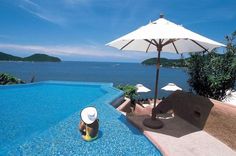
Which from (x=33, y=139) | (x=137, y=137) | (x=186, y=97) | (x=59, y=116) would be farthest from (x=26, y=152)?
(x=186, y=97)

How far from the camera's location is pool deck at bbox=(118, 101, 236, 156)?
5306mm

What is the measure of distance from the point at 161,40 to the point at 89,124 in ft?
11.4

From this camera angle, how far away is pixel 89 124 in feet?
19.6

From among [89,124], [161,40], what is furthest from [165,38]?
[89,124]

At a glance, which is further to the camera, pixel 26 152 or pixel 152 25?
pixel 152 25

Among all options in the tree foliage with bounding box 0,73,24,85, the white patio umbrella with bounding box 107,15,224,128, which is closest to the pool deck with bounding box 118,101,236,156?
the white patio umbrella with bounding box 107,15,224,128

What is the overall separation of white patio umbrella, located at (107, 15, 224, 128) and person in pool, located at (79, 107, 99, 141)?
1.83 metres

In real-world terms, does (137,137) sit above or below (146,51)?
below

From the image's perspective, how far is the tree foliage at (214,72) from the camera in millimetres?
9617

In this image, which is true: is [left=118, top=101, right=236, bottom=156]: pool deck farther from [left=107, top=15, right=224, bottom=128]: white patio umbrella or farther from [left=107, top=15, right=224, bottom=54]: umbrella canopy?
[left=107, top=15, right=224, bottom=54]: umbrella canopy

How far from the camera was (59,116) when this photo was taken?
9.53m

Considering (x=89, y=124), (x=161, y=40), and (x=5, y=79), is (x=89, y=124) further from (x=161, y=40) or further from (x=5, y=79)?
(x=5, y=79)

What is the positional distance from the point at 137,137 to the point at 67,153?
215 cm

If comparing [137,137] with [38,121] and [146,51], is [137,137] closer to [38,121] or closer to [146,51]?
[146,51]
